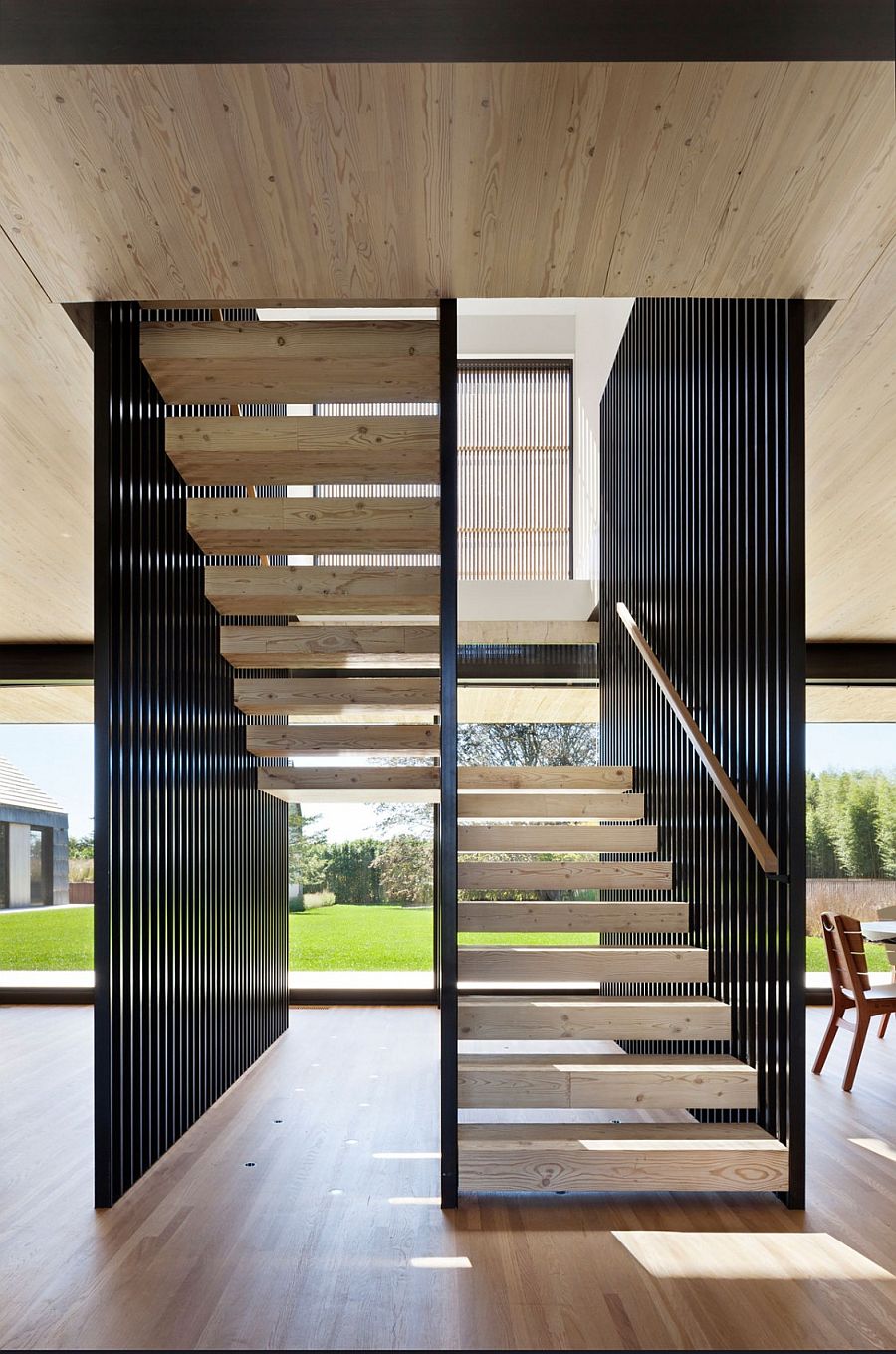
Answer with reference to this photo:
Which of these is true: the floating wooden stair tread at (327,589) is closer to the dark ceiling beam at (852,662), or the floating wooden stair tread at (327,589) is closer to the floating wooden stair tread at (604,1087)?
the floating wooden stair tread at (604,1087)

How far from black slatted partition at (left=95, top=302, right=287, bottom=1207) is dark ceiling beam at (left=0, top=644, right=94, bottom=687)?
310 cm

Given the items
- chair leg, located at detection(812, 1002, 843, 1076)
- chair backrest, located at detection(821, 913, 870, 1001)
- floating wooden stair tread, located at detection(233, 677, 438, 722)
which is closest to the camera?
floating wooden stair tread, located at detection(233, 677, 438, 722)

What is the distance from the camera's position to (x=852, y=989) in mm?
5793

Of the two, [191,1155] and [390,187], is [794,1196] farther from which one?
[390,187]

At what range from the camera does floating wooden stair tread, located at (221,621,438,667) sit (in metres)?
5.34

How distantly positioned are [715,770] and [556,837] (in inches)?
42.3

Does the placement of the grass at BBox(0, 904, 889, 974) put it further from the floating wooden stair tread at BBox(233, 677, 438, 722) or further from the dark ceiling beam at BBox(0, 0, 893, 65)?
the dark ceiling beam at BBox(0, 0, 893, 65)

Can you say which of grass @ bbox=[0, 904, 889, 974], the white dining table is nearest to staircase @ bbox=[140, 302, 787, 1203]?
the white dining table

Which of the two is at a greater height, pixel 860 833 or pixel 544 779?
pixel 544 779

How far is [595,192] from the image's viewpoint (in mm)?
3289

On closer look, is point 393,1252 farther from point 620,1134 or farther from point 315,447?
point 315,447

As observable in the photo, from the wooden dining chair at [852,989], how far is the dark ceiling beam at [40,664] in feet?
18.7

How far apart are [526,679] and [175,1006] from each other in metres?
4.24

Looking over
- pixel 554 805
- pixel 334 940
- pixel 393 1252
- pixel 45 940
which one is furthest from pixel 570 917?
pixel 45 940
